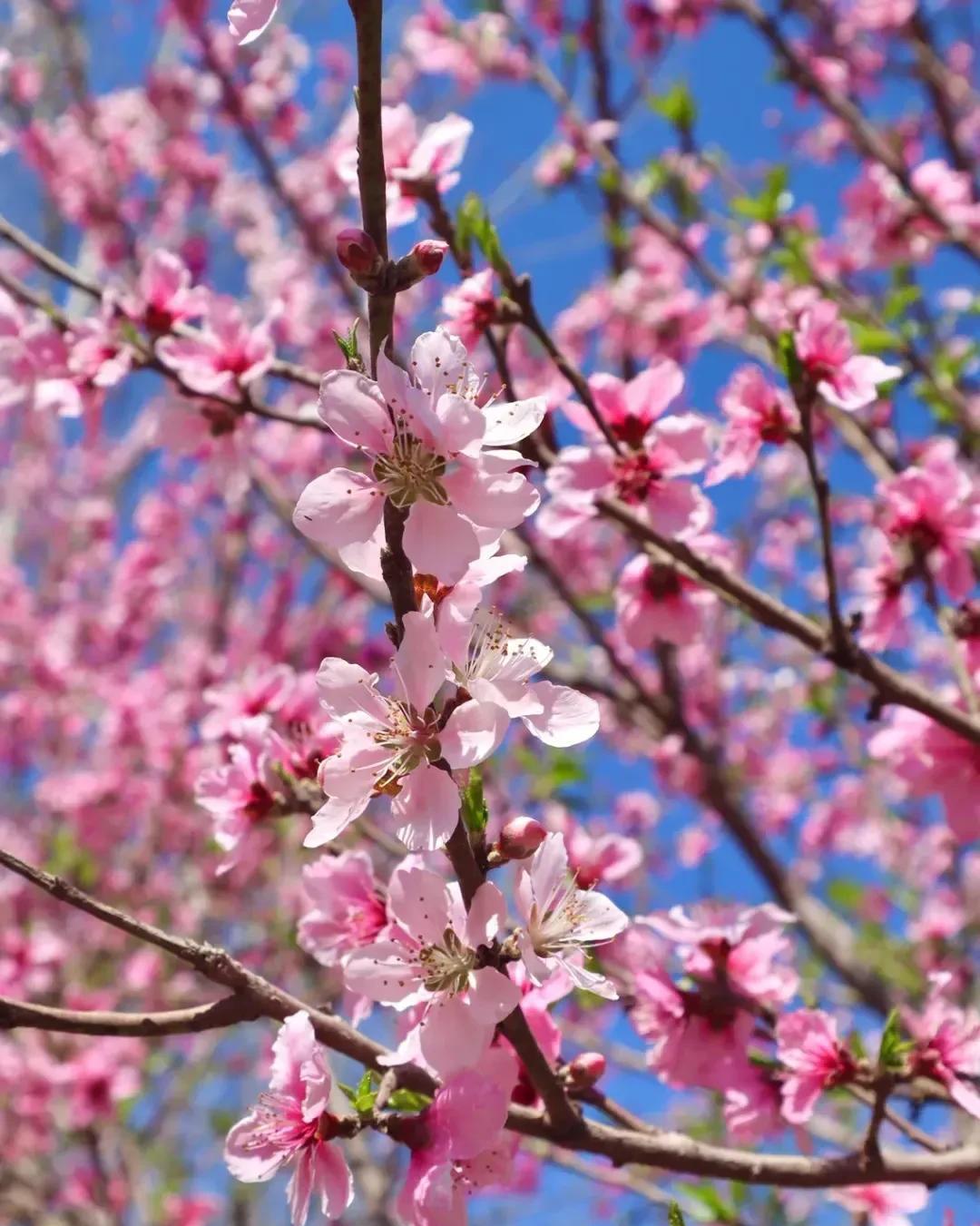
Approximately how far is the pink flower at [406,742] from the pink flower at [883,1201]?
3.83ft

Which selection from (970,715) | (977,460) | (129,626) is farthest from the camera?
(129,626)

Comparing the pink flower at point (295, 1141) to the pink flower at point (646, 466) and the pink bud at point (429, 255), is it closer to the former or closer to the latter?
the pink bud at point (429, 255)

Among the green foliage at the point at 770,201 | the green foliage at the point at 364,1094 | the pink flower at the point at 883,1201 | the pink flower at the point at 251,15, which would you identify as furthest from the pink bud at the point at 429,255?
the green foliage at the point at 770,201

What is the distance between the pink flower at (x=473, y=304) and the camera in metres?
1.92

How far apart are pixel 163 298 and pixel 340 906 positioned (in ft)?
4.26

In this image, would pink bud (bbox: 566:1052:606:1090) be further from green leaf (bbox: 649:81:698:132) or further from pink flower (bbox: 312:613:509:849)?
green leaf (bbox: 649:81:698:132)

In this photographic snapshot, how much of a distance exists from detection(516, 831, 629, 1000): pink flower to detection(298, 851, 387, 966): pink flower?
1.33 ft

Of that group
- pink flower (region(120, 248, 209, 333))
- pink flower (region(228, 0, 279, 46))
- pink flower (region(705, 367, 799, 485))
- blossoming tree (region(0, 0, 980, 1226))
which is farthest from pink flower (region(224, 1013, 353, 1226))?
pink flower (region(120, 248, 209, 333))

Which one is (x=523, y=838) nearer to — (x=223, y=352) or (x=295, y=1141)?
(x=295, y=1141)

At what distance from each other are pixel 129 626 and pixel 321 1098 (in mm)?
5952

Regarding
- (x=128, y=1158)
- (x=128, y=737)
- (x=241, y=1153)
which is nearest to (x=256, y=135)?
(x=128, y=737)

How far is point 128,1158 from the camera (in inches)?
198

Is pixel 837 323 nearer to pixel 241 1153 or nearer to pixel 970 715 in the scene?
pixel 970 715

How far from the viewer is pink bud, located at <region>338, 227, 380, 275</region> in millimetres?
1063
